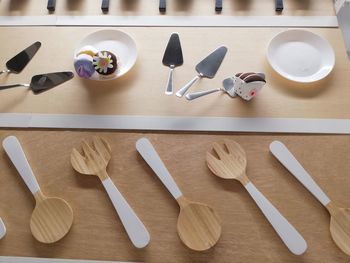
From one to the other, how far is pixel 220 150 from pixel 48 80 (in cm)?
40

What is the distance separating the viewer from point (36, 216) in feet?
2.00

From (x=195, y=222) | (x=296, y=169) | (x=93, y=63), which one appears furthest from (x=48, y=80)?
(x=296, y=169)

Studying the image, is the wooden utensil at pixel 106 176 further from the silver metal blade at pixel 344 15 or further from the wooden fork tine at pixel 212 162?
the silver metal blade at pixel 344 15

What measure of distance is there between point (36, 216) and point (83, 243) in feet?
0.32

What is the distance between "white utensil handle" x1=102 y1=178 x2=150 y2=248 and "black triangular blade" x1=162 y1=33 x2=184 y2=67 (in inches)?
11.4

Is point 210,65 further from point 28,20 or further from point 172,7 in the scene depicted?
point 28,20

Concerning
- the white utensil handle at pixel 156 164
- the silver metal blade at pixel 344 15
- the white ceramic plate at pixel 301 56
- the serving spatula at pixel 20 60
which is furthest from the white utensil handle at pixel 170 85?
the silver metal blade at pixel 344 15

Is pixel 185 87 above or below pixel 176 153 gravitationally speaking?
above

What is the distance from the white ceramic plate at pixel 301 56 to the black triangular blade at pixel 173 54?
0.64 ft

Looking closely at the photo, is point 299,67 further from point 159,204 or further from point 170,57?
point 159,204

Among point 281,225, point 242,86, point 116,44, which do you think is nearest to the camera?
point 281,225

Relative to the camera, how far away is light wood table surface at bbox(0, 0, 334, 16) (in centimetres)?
84

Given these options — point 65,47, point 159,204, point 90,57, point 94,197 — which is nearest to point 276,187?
point 159,204

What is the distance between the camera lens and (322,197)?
23.7 inches
